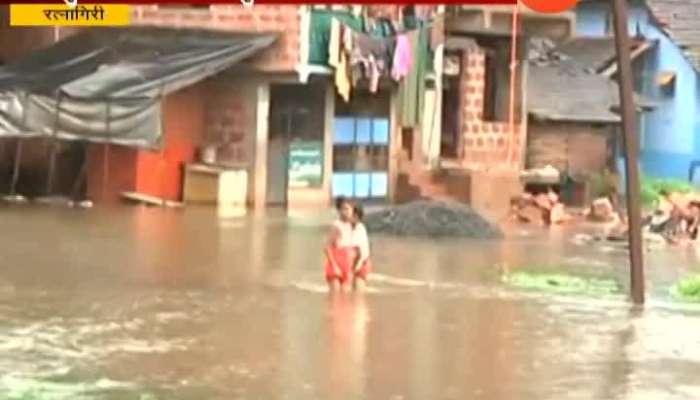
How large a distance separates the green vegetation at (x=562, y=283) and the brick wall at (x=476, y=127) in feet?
50.2

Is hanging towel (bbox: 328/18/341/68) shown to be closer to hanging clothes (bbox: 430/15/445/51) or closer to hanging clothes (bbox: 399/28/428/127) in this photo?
hanging clothes (bbox: 399/28/428/127)

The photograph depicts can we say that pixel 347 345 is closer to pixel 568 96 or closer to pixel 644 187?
pixel 644 187

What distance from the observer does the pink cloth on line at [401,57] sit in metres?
29.8

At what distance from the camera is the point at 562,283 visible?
675 inches

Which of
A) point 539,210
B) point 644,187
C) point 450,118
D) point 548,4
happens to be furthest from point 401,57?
point 548,4

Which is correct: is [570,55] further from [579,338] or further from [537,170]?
[579,338]

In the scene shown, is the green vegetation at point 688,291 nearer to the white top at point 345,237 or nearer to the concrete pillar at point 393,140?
the white top at point 345,237

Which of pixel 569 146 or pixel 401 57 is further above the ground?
pixel 401 57

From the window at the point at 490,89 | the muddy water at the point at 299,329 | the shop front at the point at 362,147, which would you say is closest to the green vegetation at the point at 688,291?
the muddy water at the point at 299,329

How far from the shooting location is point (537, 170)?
3478cm

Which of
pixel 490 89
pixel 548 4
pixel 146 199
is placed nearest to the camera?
pixel 548 4

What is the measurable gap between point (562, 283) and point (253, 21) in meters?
12.5

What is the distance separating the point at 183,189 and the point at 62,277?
12368 mm

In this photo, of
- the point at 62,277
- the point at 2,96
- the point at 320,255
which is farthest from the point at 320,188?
the point at 62,277
